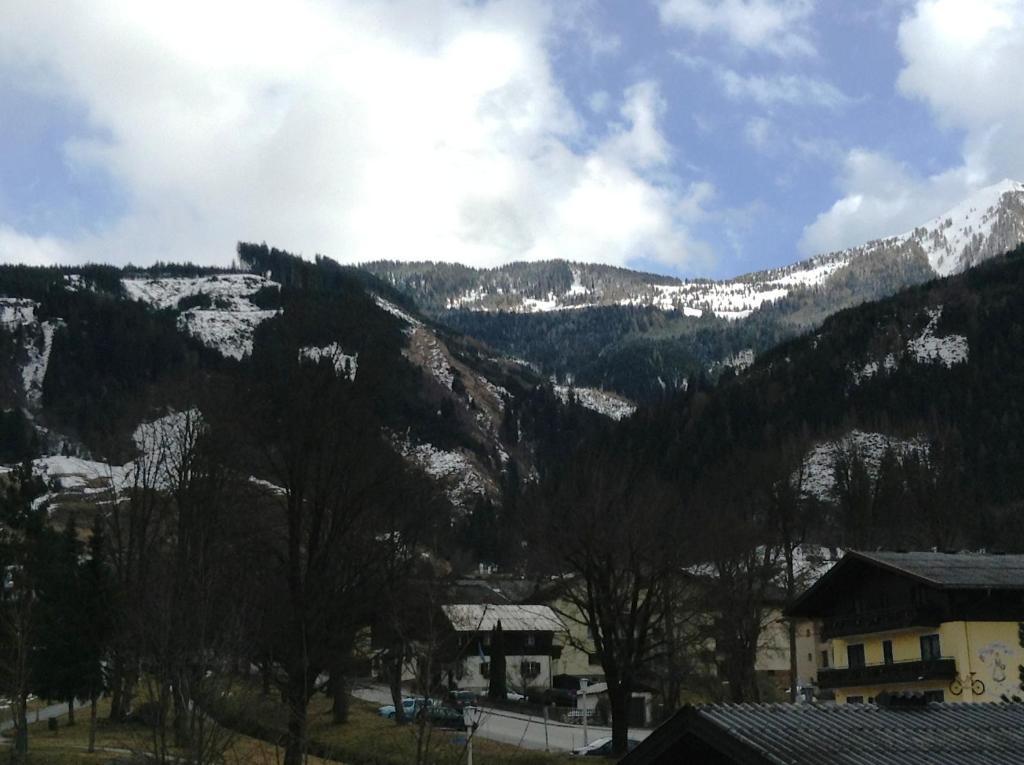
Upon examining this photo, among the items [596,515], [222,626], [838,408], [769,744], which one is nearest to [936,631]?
[596,515]

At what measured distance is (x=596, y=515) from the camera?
46.7m

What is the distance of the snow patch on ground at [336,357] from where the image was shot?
101ft

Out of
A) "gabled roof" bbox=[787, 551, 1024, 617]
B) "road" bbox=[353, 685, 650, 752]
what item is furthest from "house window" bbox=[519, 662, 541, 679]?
"gabled roof" bbox=[787, 551, 1024, 617]

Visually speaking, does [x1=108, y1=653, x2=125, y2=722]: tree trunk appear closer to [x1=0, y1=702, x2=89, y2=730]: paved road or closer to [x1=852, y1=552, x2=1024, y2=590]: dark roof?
[x1=0, y1=702, x2=89, y2=730]: paved road

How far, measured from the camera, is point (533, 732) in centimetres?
5734

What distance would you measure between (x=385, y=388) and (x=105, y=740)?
20645 mm

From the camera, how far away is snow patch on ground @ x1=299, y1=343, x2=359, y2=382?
30736mm

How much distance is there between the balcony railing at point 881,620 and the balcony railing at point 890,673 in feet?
4.59

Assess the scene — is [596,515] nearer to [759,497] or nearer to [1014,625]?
[1014,625]

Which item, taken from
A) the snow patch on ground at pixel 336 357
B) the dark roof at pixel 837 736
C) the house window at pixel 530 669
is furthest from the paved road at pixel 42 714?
the dark roof at pixel 837 736

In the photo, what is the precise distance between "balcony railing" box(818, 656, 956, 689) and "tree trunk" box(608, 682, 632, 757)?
1094 cm

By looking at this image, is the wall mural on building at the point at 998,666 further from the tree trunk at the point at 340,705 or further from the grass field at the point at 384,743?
the tree trunk at the point at 340,705

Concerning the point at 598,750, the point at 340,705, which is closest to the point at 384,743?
the point at 340,705

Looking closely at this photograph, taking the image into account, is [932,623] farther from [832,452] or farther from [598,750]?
[832,452]
